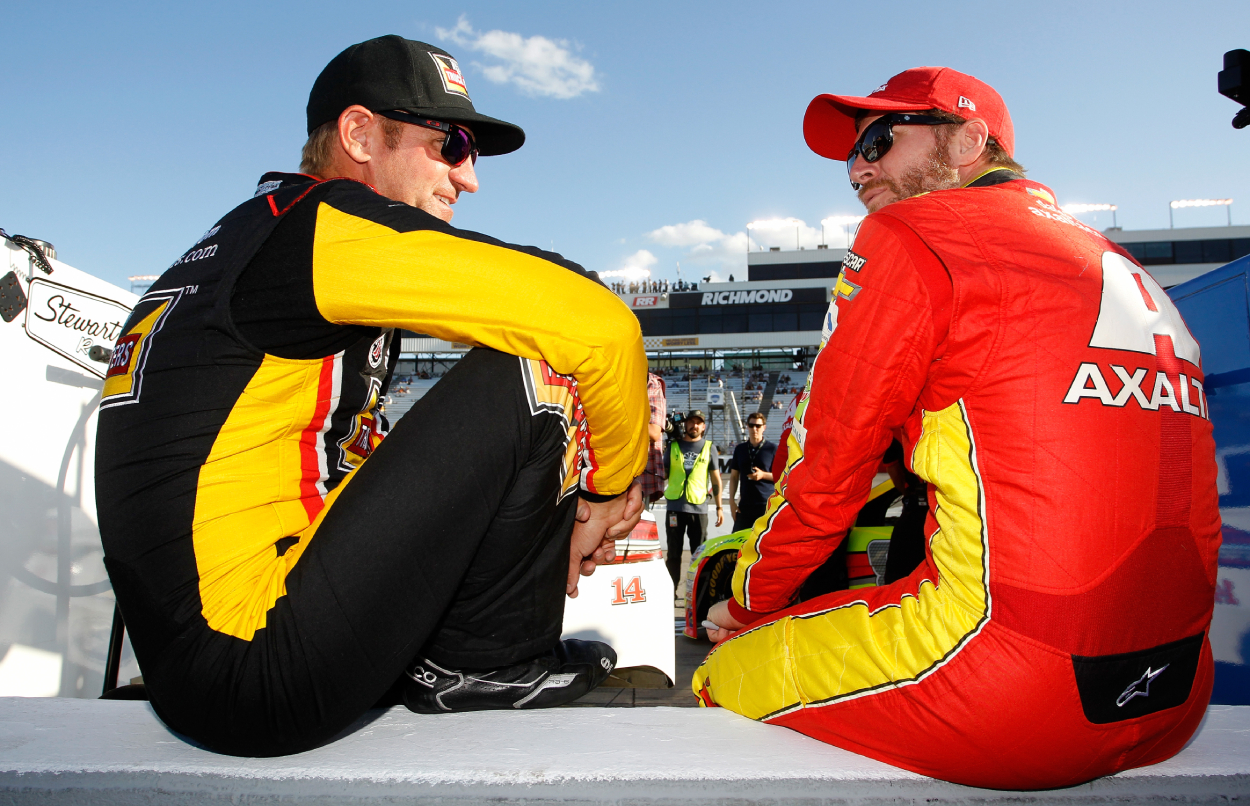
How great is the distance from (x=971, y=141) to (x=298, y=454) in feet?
5.42

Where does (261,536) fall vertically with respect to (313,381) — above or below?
below

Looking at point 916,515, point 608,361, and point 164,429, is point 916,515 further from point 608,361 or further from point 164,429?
point 164,429

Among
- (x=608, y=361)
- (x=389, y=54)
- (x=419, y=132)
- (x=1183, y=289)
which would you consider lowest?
(x=608, y=361)

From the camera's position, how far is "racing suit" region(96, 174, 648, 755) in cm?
98

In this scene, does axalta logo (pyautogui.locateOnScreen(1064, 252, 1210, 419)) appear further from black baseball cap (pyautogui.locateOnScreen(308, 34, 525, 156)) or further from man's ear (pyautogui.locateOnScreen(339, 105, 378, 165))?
man's ear (pyautogui.locateOnScreen(339, 105, 378, 165))

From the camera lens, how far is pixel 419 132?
1543 millimetres

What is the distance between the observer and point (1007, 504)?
0.99 metres

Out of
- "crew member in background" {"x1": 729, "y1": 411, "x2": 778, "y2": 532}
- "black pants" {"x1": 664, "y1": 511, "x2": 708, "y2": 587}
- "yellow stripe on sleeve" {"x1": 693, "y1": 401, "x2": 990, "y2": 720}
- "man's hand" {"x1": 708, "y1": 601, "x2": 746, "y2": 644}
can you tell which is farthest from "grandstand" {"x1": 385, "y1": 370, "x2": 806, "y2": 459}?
"yellow stripe on sleeve" {"x1": 693, "y1": 401, "x2": 990, "y2": 720}

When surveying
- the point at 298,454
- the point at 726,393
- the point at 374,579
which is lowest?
the point at 374,579

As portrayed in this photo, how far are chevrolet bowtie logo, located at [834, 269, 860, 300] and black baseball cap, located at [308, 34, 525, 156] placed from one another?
2.88 feet

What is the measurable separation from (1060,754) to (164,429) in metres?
1.34

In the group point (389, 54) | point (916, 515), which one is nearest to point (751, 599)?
point (916, 515)

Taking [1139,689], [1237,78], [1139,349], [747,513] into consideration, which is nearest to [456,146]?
[1139,349]

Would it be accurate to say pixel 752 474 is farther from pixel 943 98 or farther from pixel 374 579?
pixel 374 579
